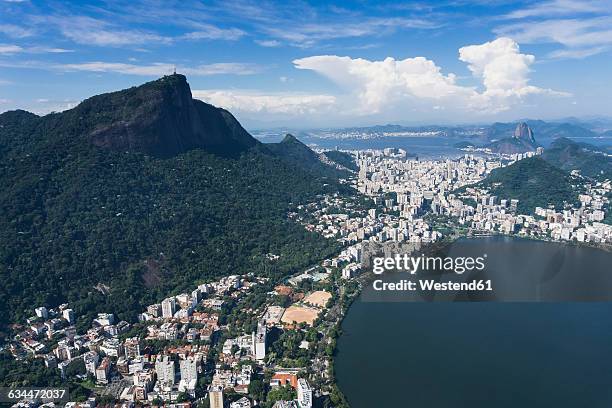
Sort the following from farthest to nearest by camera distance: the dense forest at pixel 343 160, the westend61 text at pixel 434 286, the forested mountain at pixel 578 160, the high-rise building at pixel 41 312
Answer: the dense forest at pixel 343 160 → the forested mountain at pixel 578 160 → the westend61 text at pixel 434 286 → the high-rise building at pixel 41 312

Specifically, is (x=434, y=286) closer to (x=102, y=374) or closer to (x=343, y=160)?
(x=102, y=374)

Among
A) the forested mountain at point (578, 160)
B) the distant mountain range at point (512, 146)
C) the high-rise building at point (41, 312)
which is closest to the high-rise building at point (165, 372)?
the high-rise building at point (41, 312)

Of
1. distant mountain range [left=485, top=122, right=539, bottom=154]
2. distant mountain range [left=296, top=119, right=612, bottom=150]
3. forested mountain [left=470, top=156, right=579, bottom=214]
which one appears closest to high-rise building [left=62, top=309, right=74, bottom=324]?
forested mountain [left=470, top=156, right=579, bottom=214]

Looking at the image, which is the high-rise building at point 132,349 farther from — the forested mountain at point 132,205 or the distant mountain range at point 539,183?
the distant mountain range at point 539,183

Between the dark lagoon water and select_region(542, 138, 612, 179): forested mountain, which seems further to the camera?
select_region(542, 138, 612, 179): forested mountain

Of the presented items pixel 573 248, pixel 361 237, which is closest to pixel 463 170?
pixel 573 248

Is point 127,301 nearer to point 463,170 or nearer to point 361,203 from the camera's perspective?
point 361,203

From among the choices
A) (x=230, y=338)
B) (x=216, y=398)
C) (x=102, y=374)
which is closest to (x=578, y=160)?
(x=230, y=338)

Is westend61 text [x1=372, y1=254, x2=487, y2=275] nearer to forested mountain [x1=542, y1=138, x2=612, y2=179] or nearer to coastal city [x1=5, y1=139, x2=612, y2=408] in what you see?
coastal city [x1=5, y1=139, x2=612, y2=408]
